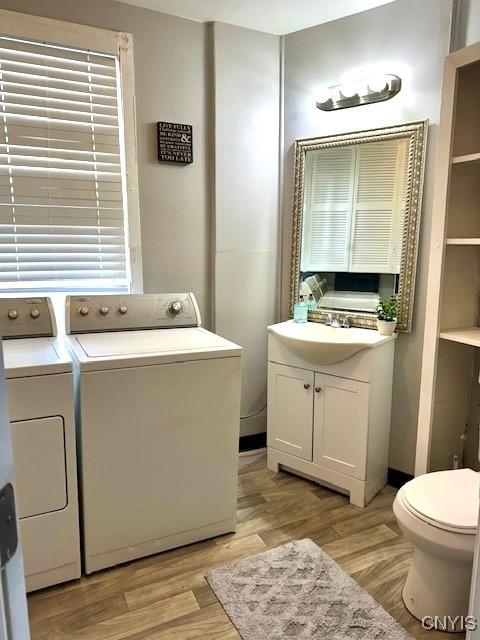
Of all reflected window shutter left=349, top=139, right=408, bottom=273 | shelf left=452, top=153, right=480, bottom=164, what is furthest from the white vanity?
shelf left=452, top=153, right=480, bottom=164

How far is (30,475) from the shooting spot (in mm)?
1683

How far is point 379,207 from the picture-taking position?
2.45 meters

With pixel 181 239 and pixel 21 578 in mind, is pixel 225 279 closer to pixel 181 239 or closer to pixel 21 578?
pixel 181 239

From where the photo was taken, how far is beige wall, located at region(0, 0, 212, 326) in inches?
93.4

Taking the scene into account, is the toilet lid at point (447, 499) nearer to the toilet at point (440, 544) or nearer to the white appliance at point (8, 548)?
the toilet at point (440, 544)

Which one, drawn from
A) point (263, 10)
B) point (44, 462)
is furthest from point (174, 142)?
point (44, 462)

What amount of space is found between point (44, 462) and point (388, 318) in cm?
171

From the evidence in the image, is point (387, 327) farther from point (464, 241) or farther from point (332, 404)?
point (464, 241)

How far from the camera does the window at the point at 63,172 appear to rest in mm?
2178

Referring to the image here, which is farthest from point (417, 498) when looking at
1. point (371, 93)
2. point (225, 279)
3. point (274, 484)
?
point (371, 93)

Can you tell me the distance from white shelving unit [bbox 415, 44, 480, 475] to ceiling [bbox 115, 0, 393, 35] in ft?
2.65

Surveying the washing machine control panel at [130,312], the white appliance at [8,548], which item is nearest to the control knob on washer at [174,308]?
the washing machine control panel at [130,312]

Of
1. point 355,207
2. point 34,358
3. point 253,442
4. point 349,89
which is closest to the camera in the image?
point 34,358

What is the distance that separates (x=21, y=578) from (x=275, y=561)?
1.50m
